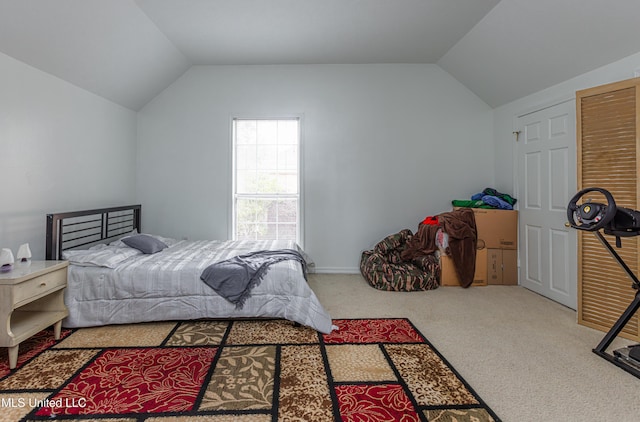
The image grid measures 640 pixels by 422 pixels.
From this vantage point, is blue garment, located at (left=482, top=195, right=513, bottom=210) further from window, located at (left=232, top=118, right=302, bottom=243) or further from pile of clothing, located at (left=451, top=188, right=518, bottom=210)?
window, located at (left=232, top=118, right=302, bottom=243)

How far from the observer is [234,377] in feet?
6.66

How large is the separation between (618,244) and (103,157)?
202 inches

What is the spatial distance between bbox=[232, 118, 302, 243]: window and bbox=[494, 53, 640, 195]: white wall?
113 inches

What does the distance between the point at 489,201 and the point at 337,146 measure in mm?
2189

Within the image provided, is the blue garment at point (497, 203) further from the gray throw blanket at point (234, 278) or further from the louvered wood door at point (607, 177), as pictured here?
the gray throw blanket at point (234, 278)

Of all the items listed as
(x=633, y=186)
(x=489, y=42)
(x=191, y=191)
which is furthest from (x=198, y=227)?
(x=633, y=186)

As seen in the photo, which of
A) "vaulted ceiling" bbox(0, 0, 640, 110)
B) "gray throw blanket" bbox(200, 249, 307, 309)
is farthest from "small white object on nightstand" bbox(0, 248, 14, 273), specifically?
"vaulted ceiling" bbox(0, 0, 640, 110)

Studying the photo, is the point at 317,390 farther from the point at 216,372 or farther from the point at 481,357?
the point at 481,357

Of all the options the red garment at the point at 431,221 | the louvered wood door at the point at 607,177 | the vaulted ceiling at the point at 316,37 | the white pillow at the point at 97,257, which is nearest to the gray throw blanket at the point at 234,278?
the white pillow at the point at 97,257

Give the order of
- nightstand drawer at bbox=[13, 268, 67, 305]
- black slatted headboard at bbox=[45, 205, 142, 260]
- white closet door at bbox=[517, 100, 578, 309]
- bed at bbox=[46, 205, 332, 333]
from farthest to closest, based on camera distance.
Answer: white closet door at bbox=[517, 100, 578, 309] → black slatted headboard at bbox=[45, 205, 142, 260] → bed at bbox=[46, 205, 332, 333] → nightstand drawer at bbox=[13, 268, 67, 305]

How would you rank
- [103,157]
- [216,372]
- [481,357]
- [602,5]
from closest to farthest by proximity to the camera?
[216,372]
[481,357]
[602,5]
[103,157]

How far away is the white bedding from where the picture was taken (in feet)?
8.99

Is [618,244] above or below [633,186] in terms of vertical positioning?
below

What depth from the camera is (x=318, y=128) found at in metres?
4.60
